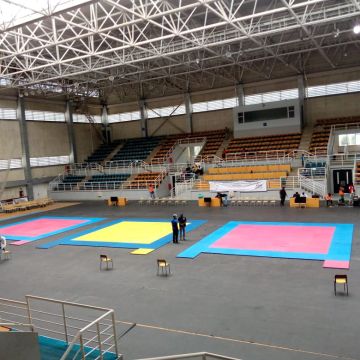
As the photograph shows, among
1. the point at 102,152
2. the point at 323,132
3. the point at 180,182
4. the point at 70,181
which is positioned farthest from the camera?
the point at 102,152

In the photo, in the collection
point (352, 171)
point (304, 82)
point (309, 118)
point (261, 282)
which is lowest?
point (261, 282)

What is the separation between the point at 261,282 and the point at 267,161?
21.3 meters

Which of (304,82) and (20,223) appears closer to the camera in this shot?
(20,223)

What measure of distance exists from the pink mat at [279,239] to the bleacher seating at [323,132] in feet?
44.5

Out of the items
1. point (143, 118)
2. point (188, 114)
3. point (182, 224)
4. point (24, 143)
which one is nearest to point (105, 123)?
point (143, 118)

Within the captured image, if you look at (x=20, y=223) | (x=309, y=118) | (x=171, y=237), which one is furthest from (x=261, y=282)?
(x=309, y=118)

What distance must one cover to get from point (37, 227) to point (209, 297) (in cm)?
1486

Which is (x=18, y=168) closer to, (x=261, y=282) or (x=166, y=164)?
(x=166, y=164)

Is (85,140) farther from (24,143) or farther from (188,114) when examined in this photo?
(188,114)

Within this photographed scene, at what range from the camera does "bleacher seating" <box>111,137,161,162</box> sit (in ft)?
125

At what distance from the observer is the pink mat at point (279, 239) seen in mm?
13586

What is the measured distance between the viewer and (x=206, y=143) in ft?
120

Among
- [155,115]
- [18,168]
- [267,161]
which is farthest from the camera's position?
[155,115]

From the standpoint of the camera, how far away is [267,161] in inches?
1192
